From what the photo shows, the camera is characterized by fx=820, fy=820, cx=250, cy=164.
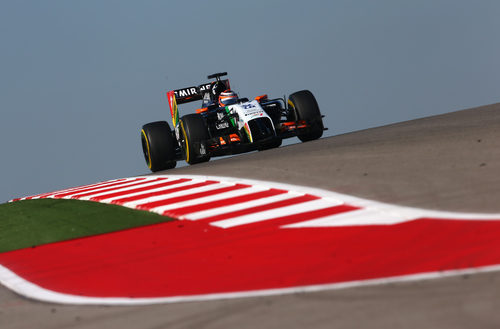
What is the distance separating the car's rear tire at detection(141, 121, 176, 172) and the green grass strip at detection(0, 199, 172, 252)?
5172 mm

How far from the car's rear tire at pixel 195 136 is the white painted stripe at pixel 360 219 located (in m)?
9.78

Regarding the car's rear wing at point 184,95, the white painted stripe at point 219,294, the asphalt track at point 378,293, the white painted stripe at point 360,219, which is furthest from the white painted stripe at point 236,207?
the car's rear wing at point 184,95

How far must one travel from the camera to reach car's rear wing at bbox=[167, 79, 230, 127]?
66.8ft

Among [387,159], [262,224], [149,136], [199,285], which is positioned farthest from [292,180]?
[149,136]

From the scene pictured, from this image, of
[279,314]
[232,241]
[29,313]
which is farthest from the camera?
[232,241]

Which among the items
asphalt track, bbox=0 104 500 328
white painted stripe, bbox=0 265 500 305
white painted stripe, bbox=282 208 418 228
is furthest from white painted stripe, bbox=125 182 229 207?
white painted stripe, bbox=0 265 500 305

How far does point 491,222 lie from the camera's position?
6.69m

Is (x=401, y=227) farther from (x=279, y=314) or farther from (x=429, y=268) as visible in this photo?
(x=279, y=314)

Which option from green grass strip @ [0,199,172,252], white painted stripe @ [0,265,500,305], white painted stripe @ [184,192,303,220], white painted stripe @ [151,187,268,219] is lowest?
green grass strip @ [0,199,172,252]

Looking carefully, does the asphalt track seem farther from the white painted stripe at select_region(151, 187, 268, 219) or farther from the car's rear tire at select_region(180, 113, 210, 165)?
the car's rear tire at select_region(180, 113, 210, 165)

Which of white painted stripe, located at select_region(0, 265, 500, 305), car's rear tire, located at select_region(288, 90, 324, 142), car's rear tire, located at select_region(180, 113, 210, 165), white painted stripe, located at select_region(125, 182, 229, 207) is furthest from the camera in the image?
car's rear tire, located at select_region(288, 90, 324, 142)

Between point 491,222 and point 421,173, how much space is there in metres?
3.16

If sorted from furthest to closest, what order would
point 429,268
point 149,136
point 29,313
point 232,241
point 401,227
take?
point 149,136 → point 232,241 → point 401,227 → point 29,313 → point 429,268

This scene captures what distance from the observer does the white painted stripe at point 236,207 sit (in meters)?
9.67
